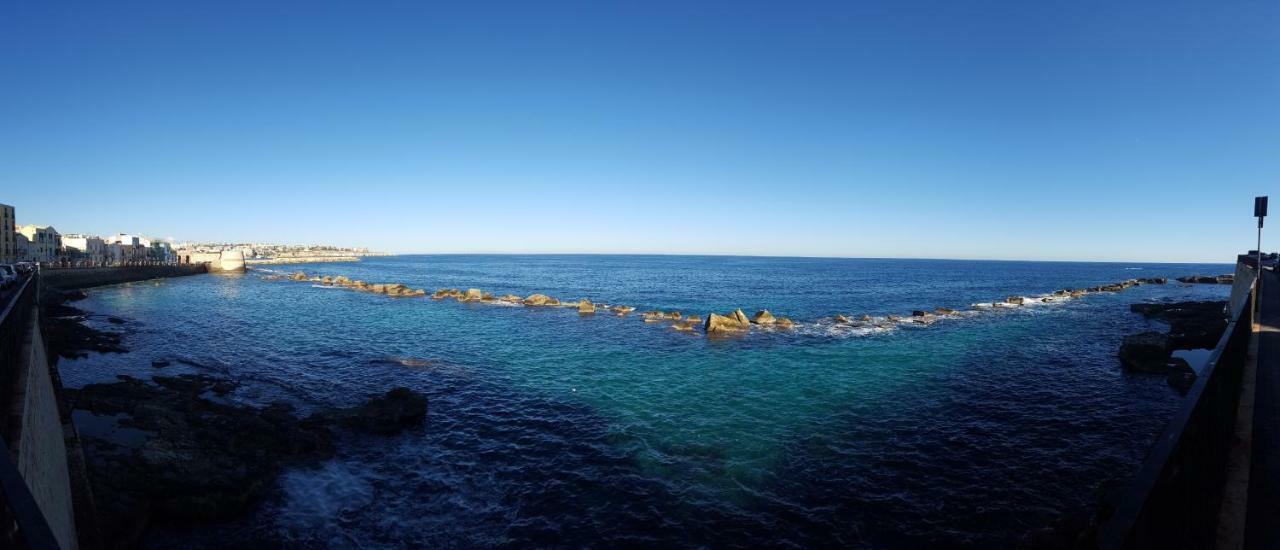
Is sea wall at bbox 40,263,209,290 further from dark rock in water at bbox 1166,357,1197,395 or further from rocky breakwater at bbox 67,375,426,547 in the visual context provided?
dark rock in water at bbox 1166,357,1197,395

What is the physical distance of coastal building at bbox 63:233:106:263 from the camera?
109 m

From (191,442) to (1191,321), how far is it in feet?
225

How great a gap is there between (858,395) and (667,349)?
1418 centimetres

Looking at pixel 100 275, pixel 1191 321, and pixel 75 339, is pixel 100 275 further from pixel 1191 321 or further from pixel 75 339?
pixel 1191 321

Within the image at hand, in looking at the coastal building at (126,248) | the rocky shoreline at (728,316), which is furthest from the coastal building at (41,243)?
the rocky shoreline at (728,316)

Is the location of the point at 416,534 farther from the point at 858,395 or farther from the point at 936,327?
the point at 936,327

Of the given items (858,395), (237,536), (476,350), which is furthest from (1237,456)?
(476,350)

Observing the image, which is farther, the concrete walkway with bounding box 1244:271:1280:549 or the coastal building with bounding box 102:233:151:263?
the coastal building with bounding box 102:233:151:263

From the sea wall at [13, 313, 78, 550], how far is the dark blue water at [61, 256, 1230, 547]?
9.30 feet

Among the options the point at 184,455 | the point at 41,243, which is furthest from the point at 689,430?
the point at 41,243

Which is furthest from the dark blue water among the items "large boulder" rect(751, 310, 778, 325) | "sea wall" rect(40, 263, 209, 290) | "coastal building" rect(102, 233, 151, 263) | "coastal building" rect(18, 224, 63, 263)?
"coastal building" rect(102, 233, 151, 263)

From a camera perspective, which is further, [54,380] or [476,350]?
[476,350]

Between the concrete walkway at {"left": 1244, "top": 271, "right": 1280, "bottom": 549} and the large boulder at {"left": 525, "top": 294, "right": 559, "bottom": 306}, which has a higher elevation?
the concrete walkway at {"left": 1244, "top": 271, "right": 1280, "bottom": 549}

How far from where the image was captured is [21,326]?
51.9 ft
